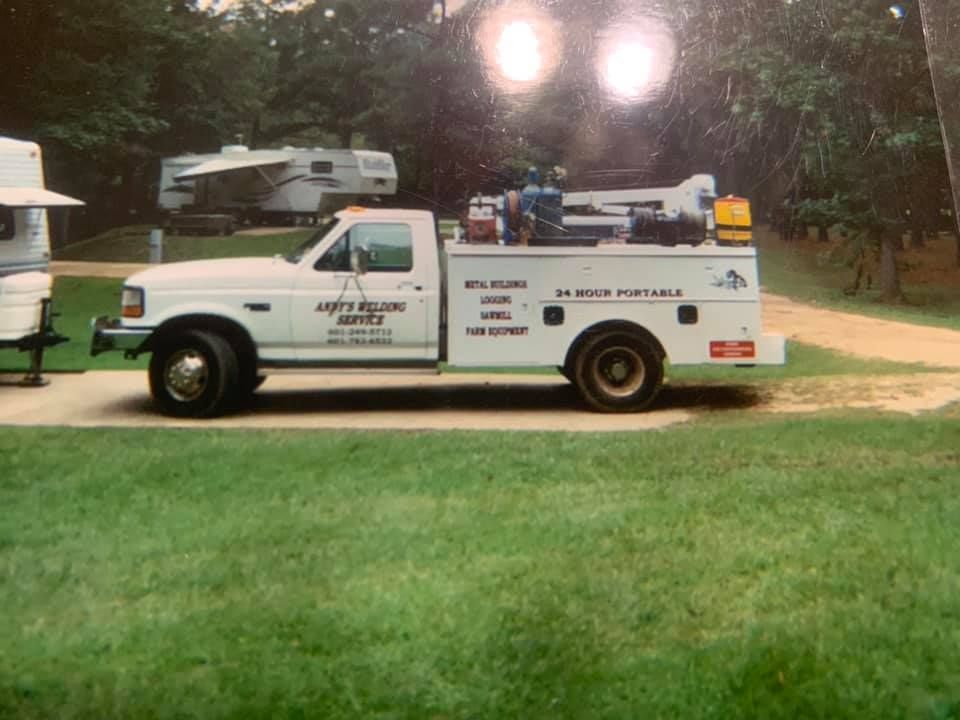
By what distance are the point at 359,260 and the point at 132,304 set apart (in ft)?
5.72

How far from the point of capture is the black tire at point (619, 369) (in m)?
9.58

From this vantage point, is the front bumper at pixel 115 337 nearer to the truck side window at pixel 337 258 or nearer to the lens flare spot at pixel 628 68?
the truck side window at pixel 337 258

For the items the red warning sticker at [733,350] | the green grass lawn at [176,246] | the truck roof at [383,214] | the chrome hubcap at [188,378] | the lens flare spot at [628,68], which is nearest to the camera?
the lens flare spot at [628,68]

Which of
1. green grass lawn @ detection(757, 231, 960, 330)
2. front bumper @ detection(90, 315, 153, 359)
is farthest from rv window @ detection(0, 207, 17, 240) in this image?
green grass lawn @ detection(757, 231, 960, 330)

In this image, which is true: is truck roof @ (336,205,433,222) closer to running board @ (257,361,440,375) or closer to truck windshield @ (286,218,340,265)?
truck windshield @ (286,218,340,265)

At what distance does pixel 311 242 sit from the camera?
356 inches

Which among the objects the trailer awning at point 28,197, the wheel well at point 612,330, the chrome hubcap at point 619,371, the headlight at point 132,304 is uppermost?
the trailer awning at point 28,197

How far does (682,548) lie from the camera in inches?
195

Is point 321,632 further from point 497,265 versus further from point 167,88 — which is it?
point 497,265

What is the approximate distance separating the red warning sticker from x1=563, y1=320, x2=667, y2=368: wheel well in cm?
40

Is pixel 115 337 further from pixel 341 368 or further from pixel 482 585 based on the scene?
pixel 482 585

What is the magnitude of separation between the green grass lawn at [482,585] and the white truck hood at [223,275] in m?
2.44

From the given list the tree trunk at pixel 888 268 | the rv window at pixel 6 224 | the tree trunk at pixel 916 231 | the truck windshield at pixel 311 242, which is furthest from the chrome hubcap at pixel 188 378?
the tree trunk at pixel 916 231

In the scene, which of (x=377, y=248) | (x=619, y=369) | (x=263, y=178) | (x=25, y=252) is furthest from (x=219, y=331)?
(x=619, y=369)
